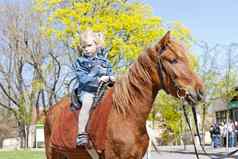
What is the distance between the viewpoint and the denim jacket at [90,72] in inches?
216

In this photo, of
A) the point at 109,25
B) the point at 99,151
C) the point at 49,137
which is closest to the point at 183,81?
the point at 99,151

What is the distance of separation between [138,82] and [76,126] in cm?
98

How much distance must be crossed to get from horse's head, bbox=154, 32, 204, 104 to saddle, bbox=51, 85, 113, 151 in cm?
73

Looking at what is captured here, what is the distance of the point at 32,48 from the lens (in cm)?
4669

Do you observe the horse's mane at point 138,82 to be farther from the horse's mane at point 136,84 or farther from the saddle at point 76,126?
the saddle at point 76,126

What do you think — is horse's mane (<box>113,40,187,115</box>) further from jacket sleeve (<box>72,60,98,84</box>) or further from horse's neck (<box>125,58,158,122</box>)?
jacket sleeve (<box>72,60,98,84</box>)

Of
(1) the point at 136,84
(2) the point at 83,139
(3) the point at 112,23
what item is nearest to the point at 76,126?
(2) the point at 83,139

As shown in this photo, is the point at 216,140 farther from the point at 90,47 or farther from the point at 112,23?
the point at 90,47

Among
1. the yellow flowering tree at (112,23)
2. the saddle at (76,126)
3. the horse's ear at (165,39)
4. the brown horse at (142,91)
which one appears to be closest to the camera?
the brown horse at (142,91)

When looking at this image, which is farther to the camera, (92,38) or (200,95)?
(92,38)

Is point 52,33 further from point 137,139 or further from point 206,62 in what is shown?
point 137,139

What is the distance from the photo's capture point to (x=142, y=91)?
4.99m

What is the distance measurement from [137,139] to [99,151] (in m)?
0.46

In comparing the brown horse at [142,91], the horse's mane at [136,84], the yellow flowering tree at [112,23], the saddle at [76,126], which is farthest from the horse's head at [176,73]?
the yellow flowering tree at [112,23]
